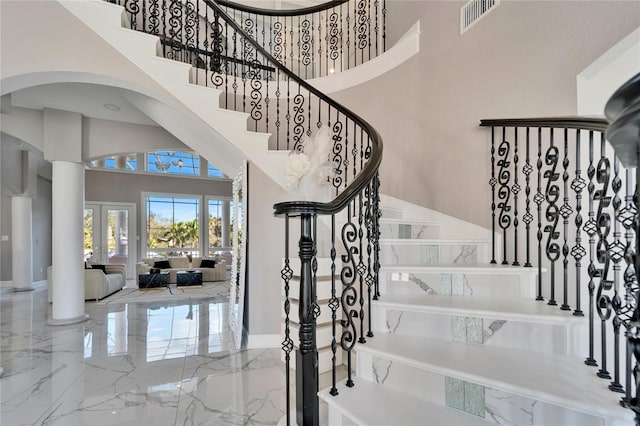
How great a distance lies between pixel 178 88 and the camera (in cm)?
316

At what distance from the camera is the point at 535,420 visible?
4.05 ft

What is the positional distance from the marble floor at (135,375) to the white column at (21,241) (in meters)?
3.79

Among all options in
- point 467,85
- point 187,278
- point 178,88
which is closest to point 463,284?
point 467,85

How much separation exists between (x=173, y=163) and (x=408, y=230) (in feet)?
32.4

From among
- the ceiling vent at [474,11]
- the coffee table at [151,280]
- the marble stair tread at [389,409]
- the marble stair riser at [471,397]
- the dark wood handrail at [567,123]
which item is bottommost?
the coffee table at [151,280]

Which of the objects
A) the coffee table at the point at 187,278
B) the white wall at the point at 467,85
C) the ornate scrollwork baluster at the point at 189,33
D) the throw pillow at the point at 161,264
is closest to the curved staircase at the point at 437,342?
the white wall at the point at 467,85

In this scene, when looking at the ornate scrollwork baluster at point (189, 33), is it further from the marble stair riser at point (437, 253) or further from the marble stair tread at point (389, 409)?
the marble stair tread at point (389, 409)

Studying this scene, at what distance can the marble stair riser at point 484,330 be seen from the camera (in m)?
1.52

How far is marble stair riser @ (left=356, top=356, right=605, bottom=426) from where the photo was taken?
3.93 feet

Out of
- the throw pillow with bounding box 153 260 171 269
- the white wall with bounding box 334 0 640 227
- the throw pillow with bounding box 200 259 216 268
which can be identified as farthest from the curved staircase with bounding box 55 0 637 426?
the throw pillow with bounding box 153 260 171 269

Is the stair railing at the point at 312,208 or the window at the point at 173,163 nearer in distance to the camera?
the stair railing at the point at 312,208

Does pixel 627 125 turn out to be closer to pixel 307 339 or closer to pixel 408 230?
pixel 307 339

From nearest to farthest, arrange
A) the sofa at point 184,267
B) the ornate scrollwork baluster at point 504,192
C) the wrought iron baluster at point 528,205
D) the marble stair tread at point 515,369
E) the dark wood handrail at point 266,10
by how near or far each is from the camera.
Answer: the marble stair tread at point 515,369, the wrought iron baluster at point 528,205, the ornate scrollwork baluster at point 504,192, the dark wood handrail at point 266,10, the sofa at point 184,267

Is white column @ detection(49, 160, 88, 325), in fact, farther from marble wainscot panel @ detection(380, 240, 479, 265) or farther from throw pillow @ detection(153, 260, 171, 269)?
marble wainscot panel @ detection(380, 240, 479, 265)
